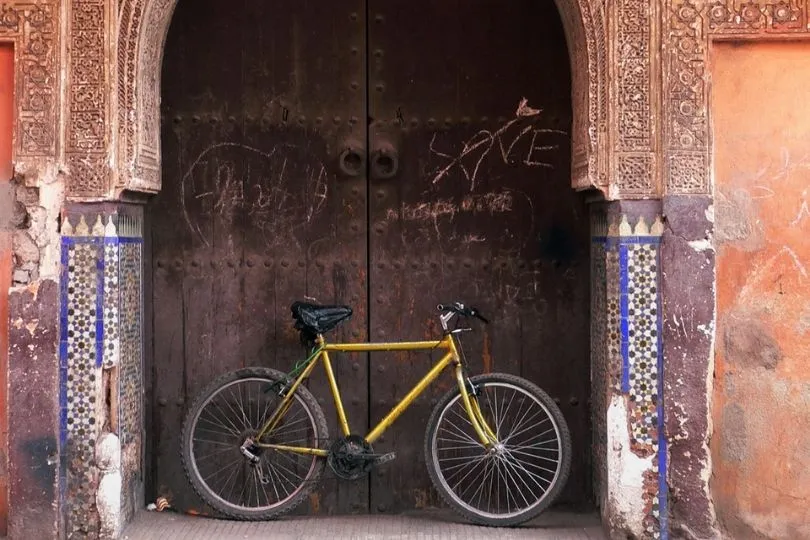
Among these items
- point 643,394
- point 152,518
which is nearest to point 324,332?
point 152,518

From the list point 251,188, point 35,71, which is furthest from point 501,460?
point 35,71

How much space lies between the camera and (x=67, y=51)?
445cm

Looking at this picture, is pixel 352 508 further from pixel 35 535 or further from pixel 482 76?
pixel 482 76

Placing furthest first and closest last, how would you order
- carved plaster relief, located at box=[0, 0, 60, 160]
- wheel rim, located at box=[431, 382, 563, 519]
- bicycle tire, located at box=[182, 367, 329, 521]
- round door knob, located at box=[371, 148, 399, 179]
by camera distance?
round door knob, located at box=[371, 148, 399, 179]
wheel rim, located at box=[431, 382, 563, 519]
bicycle tire, located at box=[182, 367, 329, 521]
carved plaster relief, located at box=[0, 0, 60, 160]

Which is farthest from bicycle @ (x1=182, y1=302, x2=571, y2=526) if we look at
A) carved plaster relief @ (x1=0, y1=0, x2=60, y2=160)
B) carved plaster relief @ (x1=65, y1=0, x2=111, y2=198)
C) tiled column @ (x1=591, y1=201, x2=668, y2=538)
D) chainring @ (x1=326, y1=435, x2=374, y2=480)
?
carved plaster relief @ (x1=0, y1=0, x2=60, y2=160)

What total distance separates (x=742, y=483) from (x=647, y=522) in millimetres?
441

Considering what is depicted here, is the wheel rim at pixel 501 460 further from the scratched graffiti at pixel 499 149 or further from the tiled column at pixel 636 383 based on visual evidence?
the scratched graffiti at pixel 499 149

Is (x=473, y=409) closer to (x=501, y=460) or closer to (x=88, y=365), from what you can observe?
(x=501, y=460)

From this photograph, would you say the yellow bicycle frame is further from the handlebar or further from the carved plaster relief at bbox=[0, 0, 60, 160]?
the carved plaster relief at bbox=[0, 0, 60, 160]

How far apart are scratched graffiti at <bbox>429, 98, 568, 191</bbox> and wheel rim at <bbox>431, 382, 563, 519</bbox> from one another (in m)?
1.05

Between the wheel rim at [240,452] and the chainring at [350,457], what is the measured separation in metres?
0.20

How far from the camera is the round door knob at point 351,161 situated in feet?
16.7

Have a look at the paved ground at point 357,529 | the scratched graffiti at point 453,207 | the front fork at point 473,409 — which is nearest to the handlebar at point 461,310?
the front fork at point 473,409

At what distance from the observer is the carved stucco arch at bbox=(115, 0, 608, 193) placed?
4461mm
